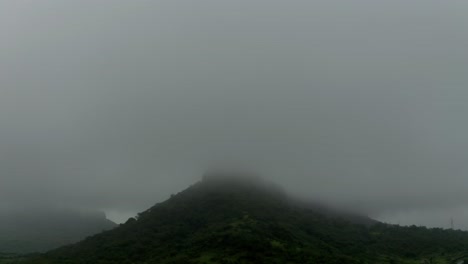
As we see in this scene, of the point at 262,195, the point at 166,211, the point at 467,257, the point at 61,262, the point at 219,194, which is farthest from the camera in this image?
the point at 262,195

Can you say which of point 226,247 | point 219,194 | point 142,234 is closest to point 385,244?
point 219,194

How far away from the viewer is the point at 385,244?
145m

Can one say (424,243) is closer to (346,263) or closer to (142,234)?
(346,263)

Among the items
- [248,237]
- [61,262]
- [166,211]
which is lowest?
[61,262]

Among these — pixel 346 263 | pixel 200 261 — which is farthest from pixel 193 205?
pixel 346 263

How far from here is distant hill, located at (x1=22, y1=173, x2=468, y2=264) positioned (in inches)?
3952

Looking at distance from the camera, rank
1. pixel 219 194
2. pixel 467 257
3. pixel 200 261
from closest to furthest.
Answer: pixel 200 261, pixel 467 257, pixel 219 194

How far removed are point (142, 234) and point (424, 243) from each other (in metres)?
97.2

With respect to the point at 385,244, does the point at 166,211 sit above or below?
above

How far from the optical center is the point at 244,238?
10319cm

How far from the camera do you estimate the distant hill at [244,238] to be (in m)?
100

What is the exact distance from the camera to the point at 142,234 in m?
125

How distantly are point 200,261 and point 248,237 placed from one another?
15.5 metres

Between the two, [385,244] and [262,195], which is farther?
[262,195]
